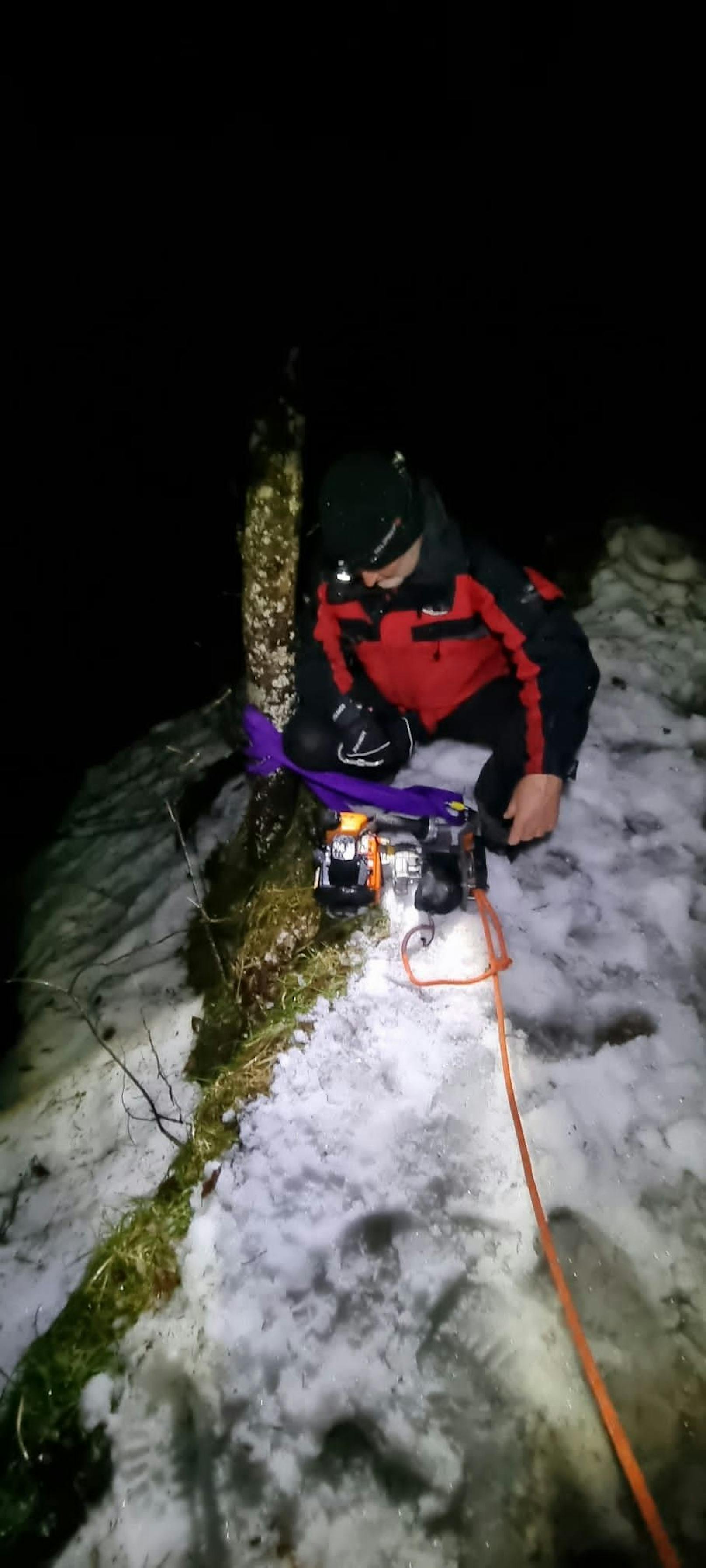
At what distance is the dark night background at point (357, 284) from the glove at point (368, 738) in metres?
0.73

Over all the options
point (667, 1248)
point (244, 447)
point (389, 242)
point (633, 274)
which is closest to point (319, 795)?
point (244, 447)

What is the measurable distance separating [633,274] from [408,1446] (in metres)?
8.02

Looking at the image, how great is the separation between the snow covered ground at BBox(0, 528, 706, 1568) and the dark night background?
1931 mm

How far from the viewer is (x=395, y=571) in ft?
8.97

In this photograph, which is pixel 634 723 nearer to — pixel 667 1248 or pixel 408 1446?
pixel 667 1248

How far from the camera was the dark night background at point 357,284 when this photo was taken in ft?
7.73

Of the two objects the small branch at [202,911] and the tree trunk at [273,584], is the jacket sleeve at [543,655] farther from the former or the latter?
the small branch at [202,911]

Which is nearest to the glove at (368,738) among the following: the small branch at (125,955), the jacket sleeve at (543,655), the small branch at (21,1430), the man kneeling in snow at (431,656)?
the man kneeling in snow at (431,656)

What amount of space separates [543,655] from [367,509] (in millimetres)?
929

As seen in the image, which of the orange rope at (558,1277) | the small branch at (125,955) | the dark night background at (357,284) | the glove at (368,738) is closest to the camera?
the orange rope at (558,1277)

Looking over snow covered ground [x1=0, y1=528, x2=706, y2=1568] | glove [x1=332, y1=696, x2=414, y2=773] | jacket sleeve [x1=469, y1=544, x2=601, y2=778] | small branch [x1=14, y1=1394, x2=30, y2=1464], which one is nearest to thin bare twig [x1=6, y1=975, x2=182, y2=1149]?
snow covered ground [x1=0, y1=528, x2=706, y2=1568]

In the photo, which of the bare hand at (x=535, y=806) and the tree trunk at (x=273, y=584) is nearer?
the tree trunk at (x=273, y=584)

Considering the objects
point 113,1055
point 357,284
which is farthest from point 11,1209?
point 357,284

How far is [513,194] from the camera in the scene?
20.5ft
